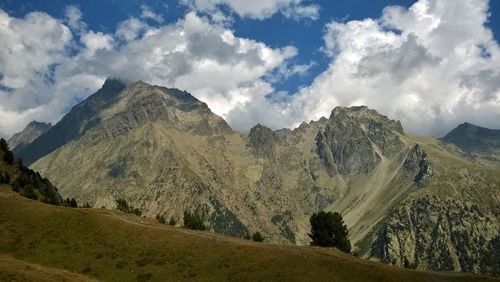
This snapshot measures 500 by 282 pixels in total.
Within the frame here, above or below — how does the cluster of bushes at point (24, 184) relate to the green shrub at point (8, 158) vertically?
below

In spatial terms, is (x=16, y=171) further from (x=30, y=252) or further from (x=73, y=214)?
(x=30, y=252)

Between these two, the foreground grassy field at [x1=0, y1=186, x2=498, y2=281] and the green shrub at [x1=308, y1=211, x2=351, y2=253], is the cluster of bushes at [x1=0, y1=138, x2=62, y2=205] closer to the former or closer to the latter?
the foreground grassy field at [x1=0, y1=186, x2=498, y2=281]

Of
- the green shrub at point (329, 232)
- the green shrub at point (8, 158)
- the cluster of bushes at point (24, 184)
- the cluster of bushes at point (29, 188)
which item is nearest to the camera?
the cluster of bushes at point (29, 188)

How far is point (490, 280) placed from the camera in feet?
245

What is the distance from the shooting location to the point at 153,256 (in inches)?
2953

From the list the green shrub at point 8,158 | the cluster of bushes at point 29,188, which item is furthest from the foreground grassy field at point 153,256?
the green shrub at point 8,158

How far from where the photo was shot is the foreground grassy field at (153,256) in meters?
69.3

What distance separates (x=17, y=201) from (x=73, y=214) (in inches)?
573

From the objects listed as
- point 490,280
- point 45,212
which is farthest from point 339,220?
point 45,212

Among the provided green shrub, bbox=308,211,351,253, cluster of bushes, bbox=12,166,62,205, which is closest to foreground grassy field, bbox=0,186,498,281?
cluster of bushes, bbox=12,166,62,205

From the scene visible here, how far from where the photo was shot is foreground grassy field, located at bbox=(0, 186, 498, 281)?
6931 centimetres

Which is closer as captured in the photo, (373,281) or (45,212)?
(373,281)

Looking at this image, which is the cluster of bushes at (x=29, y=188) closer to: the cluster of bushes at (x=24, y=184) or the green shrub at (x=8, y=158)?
the cluster of bushes at (x=24, y=184)

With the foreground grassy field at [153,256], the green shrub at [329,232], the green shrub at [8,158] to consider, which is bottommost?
the foreground grassy field at [153,256]
